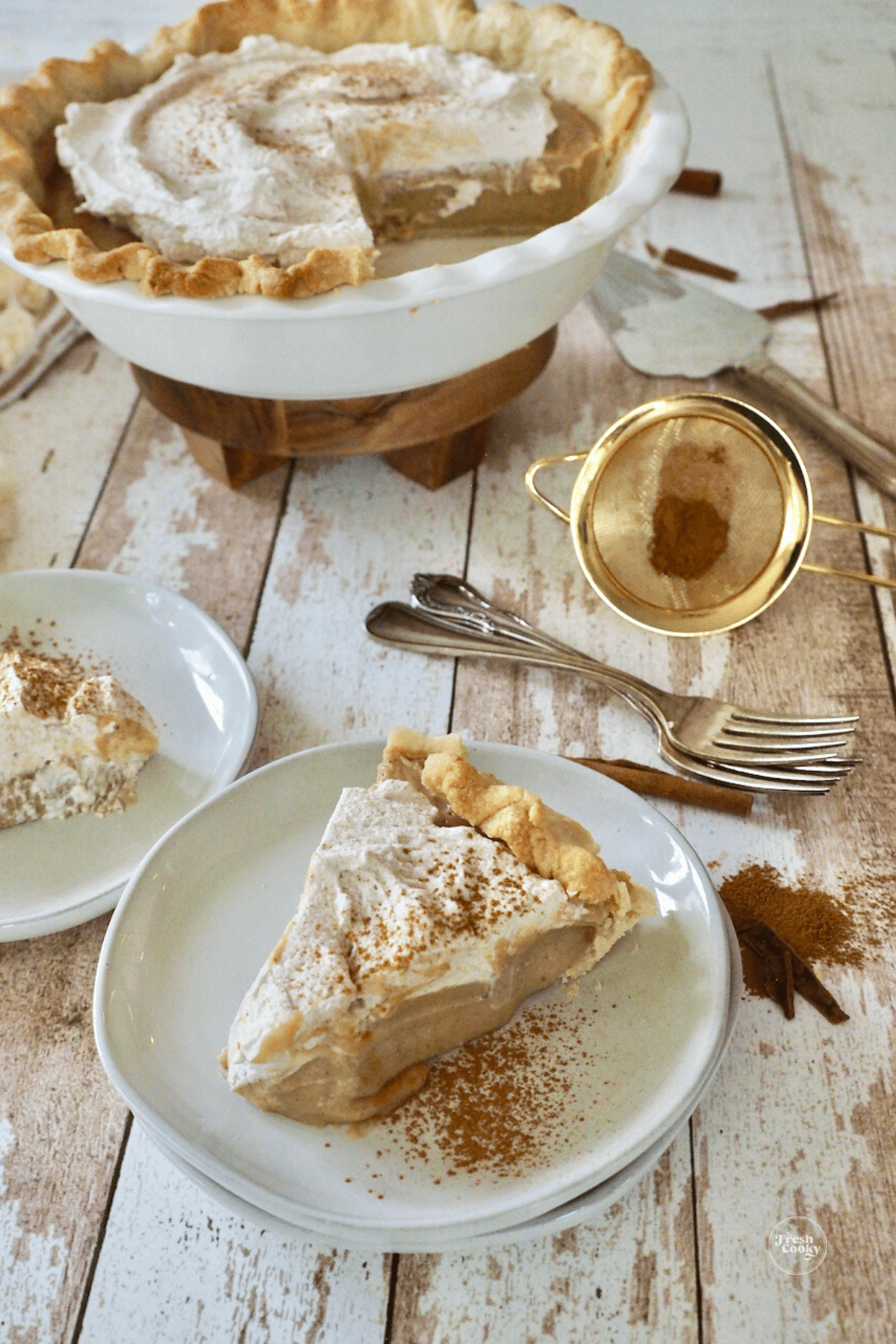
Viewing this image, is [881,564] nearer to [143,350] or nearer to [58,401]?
[143,350]

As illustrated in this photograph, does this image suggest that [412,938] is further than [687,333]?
No

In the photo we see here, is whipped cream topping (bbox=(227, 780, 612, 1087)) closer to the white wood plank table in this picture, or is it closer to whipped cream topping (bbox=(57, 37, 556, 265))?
the white wood plank table

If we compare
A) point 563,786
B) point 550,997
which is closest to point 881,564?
point 563,786

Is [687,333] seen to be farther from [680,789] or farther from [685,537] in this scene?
[680,789]

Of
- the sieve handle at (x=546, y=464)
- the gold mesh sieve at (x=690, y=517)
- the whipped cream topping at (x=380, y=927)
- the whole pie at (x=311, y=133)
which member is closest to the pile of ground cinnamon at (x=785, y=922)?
the whipped cream topping at (x=380, y=927)

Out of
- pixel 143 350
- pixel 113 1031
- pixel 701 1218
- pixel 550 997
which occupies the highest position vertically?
pixel 143 350

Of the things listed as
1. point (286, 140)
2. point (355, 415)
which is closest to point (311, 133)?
point (286, 140)
